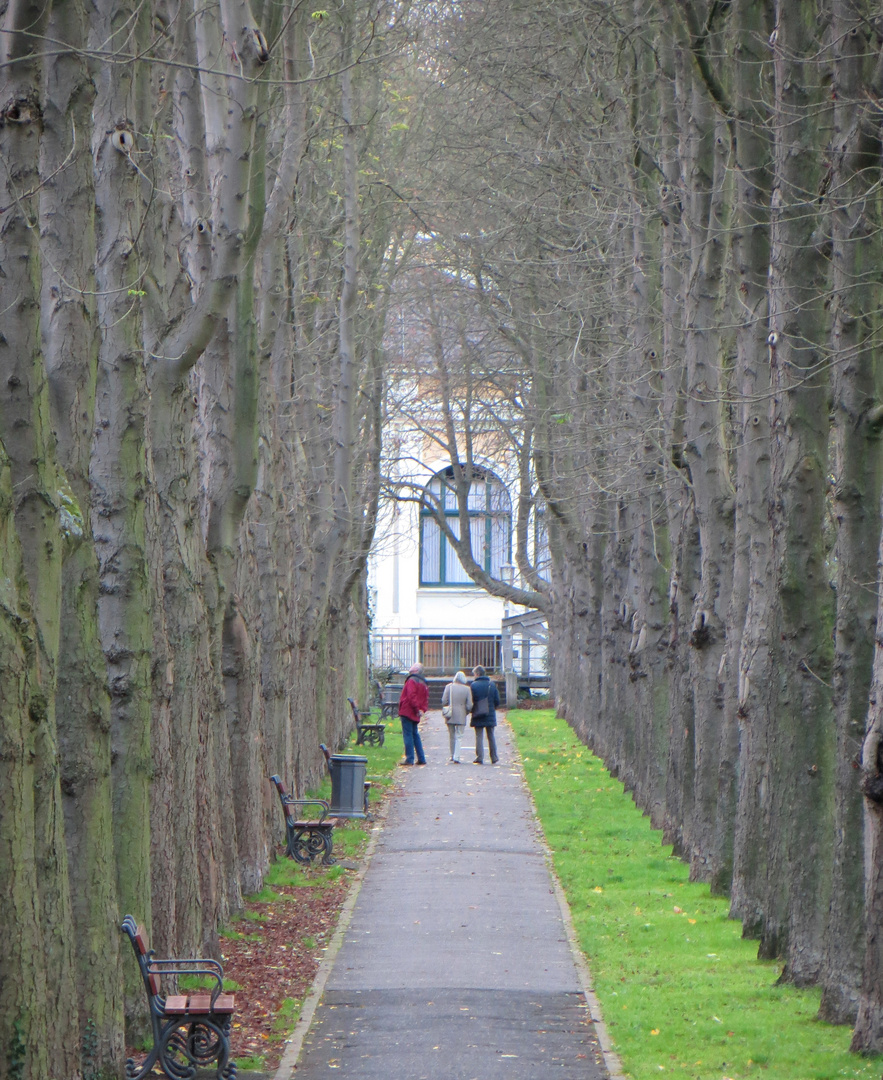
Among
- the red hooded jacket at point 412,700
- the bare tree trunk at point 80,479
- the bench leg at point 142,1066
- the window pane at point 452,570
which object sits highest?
the window pane at point 452,570

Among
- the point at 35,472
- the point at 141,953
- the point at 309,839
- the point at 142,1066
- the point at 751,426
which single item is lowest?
the point at 309,839

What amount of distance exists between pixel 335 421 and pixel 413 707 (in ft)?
27.1

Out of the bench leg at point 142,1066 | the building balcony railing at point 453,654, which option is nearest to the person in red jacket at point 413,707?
the bench leg at point 142,1066

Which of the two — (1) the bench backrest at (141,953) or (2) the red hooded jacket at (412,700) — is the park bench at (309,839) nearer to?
(1) the bench backrest at (141,953)

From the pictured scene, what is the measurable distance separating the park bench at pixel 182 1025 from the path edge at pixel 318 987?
0.40 metres

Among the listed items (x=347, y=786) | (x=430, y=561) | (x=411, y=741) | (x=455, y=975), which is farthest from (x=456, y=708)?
(x=430, y=561)

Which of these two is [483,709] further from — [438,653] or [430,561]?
[430,561]

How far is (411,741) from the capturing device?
29016mm

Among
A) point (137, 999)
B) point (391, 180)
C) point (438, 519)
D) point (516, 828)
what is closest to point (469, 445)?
point (438, 519)

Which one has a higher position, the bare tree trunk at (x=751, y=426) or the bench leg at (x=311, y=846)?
the bare tree trunk at (x=751, y=426)

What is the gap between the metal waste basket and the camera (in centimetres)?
1958

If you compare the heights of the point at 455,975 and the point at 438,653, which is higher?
the point at 438,653

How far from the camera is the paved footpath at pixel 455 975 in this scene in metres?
8.30

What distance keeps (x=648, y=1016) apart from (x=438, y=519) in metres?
36.1
